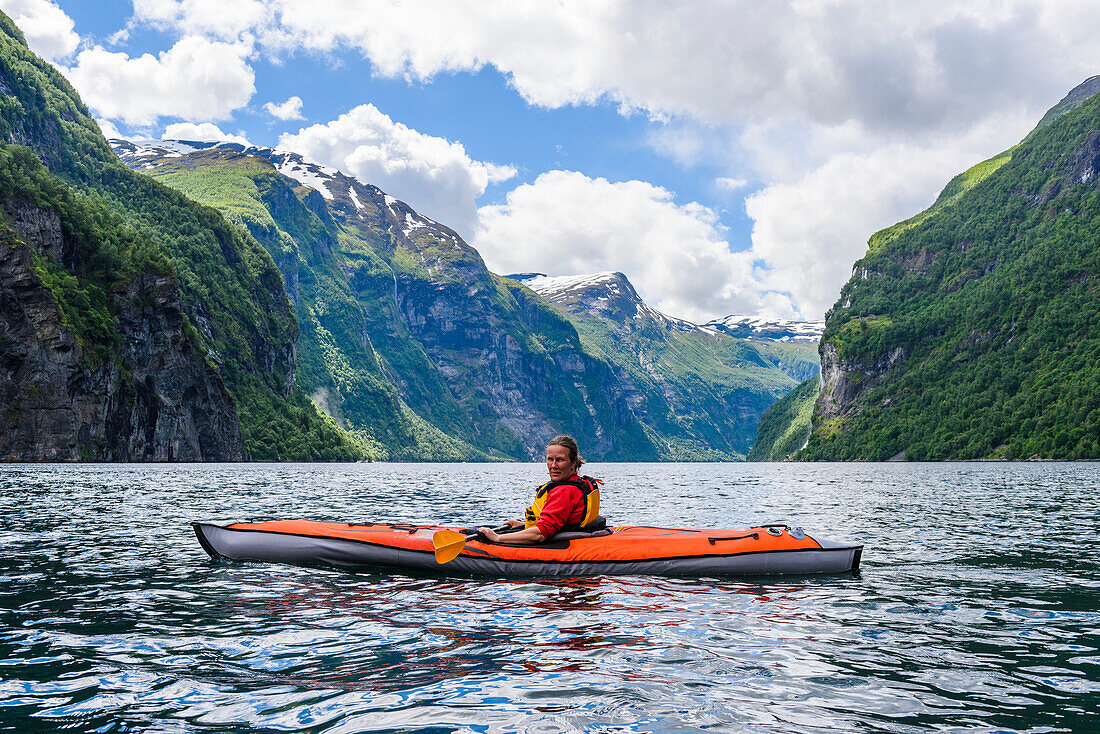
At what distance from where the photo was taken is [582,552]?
12828 millimetres

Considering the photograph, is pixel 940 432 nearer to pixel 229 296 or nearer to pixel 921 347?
pixel 921 347

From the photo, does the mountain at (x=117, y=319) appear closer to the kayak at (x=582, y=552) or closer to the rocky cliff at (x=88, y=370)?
the rocky cliff at (x=88, y=370)

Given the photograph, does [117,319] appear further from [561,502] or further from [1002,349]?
[1002,349]

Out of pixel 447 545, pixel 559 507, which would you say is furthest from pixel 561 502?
pixel 447 545

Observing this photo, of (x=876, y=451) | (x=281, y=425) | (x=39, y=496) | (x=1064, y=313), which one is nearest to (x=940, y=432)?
(x=876, y=451)

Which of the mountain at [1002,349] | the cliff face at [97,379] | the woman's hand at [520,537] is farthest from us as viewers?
the mountain at [1002,349]

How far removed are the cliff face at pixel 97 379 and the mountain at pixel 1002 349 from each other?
405 feet

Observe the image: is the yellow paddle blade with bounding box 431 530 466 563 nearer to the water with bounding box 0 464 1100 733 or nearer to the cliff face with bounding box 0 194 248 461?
the water with bounding box 0 464 1100 733

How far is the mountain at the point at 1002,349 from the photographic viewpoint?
437 feet

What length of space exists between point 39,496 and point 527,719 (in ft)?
107

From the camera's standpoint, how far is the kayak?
12859mm

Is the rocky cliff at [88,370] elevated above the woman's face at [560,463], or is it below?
above

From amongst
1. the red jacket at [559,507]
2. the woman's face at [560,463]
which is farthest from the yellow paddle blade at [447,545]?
the woman's face at [560,463]

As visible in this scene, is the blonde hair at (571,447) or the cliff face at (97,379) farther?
the cliff face at (97,379)
